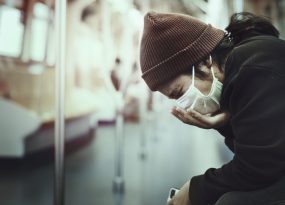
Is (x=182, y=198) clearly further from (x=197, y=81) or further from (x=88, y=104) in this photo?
(x=88, y=104)

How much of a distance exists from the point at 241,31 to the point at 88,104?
3.48ft

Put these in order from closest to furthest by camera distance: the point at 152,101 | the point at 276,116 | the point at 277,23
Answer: the point at 276,116 → the point at 277,23 → the point at 152,101

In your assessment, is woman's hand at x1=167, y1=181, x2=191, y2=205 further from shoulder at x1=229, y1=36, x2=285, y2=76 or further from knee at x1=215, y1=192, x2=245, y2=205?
shoulder at x1=229, y1=36, x2=285, y2=76

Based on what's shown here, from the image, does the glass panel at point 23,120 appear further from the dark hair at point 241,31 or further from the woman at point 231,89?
the dark hair at point 241,31

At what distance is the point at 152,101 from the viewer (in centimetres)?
205

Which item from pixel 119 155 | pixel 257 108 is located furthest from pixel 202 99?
pixel 119 155

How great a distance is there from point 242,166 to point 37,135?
3.37 feet

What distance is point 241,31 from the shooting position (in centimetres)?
78

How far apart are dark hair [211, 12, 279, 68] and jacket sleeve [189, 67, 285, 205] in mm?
131

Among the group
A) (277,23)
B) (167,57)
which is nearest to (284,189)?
(167,57)

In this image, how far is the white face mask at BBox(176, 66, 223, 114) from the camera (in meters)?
0.76

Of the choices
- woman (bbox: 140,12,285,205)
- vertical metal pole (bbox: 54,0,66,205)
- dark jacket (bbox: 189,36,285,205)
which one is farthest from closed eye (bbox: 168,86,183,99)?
vertical metal pole (bbox: 54,0,66,205)

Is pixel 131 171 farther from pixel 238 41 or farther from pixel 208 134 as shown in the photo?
pixel 238 41

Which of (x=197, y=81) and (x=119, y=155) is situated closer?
(x=197, y=81)
